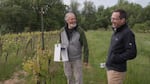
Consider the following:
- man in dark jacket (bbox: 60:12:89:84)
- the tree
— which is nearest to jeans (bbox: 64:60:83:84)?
man in dark jacket (bbox: 60:12:89:84)

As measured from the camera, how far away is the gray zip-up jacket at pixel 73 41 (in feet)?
19.8

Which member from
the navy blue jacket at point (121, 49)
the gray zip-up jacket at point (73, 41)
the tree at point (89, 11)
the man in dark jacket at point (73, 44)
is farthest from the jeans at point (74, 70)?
the tree at point (89, 11)

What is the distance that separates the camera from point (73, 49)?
605 centimetres

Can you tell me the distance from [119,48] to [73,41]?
→ 5.13 ft

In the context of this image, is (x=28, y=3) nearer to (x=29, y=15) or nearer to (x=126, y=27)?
(x=29, y=15)

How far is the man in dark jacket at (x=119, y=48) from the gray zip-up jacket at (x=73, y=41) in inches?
54.1

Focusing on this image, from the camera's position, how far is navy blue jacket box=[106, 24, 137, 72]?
444 cm

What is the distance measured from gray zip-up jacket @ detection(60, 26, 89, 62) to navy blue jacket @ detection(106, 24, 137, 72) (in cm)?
137

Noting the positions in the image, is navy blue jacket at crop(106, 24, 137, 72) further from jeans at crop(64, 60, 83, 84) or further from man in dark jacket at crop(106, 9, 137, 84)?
jeans at crop(64, 60, 83, 84)

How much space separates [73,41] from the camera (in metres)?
6.04

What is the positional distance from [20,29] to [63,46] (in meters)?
51.3

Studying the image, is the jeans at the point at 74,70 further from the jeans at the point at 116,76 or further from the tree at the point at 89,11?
the tree at the point at 89,11

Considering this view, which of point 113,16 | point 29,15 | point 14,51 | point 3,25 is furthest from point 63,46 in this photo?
point 29,15

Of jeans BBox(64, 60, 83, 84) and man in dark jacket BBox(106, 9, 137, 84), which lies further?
jeans BBox(64, 60, 83, 84)
